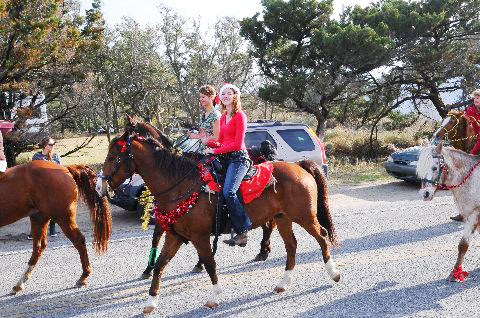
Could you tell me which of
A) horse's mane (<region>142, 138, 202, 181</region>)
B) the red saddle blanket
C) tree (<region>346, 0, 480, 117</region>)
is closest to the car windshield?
the red saddle blanket

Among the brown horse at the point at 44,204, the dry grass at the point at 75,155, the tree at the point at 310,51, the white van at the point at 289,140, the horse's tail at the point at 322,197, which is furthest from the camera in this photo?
the dry grass at the point at 75,155

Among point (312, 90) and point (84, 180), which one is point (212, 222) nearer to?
point (84, 180)

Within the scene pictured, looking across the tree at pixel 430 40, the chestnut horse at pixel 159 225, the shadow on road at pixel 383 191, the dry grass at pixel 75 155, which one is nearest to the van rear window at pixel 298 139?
the shadow on road at pixel 383 191

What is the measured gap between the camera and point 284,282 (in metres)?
5.89

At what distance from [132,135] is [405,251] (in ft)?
15.4

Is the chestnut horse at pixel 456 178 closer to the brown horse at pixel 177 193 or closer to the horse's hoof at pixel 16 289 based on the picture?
the brown horse at pixel 177 193

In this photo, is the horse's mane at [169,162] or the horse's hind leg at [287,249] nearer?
the horse's mane at [169,162]

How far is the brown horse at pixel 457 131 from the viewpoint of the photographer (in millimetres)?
6953

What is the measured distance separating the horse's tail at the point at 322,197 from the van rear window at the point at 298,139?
4186mm

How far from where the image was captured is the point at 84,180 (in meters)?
6.75

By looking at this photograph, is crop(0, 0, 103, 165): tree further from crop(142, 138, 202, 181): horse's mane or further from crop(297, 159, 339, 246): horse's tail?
crop(297, 159, 339, 246): horse's tail

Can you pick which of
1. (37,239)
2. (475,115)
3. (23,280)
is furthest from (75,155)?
(475,115)

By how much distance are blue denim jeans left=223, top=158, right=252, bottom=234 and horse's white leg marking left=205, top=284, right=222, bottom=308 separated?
708 millimetres

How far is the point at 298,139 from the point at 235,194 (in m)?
5.55
